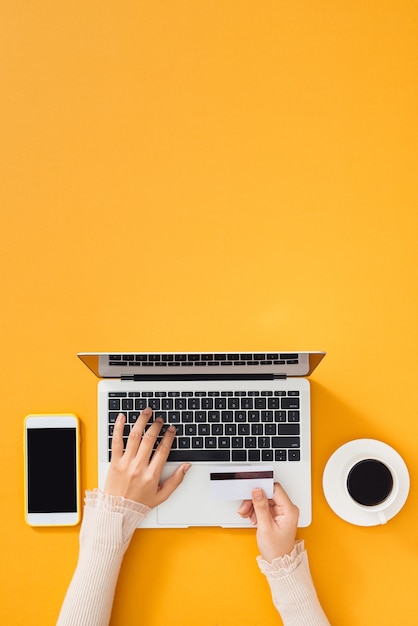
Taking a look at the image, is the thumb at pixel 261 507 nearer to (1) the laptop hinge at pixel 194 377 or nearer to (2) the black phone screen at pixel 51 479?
(1) the laptop hinge at pixel 194 377

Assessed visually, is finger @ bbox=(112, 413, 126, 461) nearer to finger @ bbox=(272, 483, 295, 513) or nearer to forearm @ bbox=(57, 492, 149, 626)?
forearm @ bbox=(57, 492, 149, 626)

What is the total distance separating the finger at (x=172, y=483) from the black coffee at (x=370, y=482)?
32 centimetres

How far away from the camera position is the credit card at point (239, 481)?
1.01 meters

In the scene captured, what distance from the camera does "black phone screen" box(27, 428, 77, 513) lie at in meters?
1.06

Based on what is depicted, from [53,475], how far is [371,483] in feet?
2.02

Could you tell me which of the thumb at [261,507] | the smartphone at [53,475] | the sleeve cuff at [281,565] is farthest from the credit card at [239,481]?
the smartphone at [53,475]

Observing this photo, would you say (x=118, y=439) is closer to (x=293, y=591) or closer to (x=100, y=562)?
(x=100, y=562)

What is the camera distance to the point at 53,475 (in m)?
1.07

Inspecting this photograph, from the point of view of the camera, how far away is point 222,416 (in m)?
1.03

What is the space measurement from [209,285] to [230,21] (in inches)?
20.9

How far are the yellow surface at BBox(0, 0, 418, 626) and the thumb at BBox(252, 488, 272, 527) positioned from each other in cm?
15

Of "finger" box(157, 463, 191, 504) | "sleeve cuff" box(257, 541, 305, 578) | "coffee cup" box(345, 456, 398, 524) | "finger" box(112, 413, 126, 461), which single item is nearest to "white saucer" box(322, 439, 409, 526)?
"coffee cup" box(345, 456, 398, 524)

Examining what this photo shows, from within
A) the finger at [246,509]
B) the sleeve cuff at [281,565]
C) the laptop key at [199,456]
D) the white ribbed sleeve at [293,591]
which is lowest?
the white ribbed sleeve at [293,591]

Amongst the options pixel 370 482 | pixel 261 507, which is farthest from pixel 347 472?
pixel 261 507
